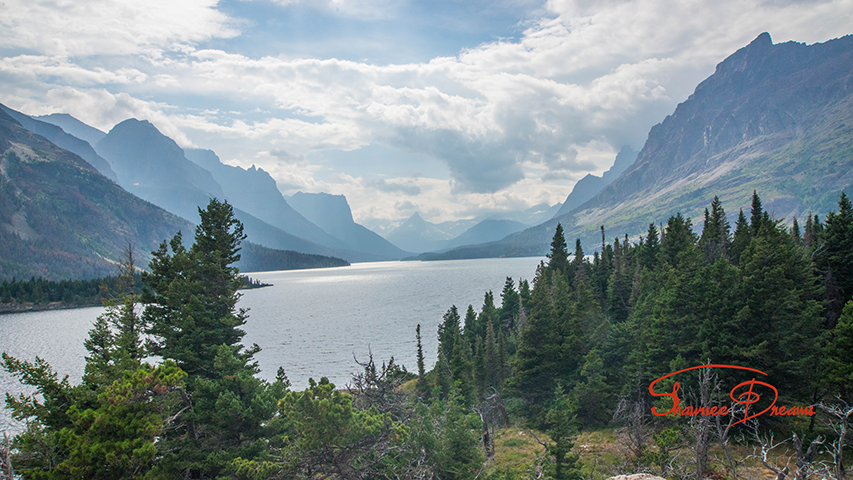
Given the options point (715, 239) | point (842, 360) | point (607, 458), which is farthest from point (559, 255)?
point (842, 360)

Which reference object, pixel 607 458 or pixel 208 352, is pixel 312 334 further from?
pixel 607 458

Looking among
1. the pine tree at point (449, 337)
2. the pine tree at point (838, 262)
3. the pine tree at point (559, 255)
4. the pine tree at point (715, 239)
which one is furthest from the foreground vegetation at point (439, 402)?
the pine tree at point (559, 255)

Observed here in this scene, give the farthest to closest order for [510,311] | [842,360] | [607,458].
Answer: [510,311] → [607,458] → [842,360]

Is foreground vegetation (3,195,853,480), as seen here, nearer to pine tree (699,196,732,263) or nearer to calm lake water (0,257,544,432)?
pine tree (699,196,732,263)

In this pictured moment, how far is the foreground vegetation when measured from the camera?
12.8 meters

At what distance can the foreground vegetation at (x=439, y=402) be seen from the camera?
504 inches

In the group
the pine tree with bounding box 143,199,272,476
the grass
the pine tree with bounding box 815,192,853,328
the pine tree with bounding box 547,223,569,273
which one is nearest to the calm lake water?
the grass

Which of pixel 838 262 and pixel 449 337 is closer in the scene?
pixel 838 262

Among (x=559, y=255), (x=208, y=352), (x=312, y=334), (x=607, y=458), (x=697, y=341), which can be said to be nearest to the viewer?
(x=208, y=352)

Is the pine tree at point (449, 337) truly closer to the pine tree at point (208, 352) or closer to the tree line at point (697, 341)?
the tree line at point (697, 341)

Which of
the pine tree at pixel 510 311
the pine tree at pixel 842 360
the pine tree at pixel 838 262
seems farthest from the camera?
the pine tree at pixel 510 311

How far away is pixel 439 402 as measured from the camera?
1046 inches

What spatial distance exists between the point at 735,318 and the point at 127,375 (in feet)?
96.6

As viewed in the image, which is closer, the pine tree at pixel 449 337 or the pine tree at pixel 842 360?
the pine tree at pixel 842 360
